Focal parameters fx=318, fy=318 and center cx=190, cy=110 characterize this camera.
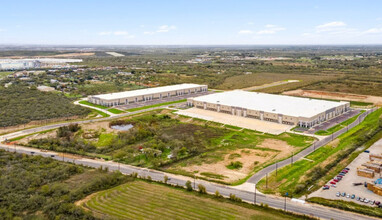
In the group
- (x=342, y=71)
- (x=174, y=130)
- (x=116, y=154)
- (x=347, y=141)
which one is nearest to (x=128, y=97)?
(x=174, y=130)

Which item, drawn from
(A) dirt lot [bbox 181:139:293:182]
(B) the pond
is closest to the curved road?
(A) dirt lot [bbox 181:139:293:182]

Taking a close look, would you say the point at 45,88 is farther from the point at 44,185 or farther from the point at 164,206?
the point at 164,206

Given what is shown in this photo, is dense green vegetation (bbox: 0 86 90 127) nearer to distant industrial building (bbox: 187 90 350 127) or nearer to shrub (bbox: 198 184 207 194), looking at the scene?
distant industrial building (bbox: 187 90 350 127)

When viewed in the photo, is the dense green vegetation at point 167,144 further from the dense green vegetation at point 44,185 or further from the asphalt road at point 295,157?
the dense green vegetation at point 44,185

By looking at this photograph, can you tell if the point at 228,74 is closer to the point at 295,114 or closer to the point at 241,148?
the point at 295,114

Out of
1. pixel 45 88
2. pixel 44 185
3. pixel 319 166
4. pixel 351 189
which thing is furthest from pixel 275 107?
pixel 45 88

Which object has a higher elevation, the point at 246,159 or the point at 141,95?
the point at 141,95
